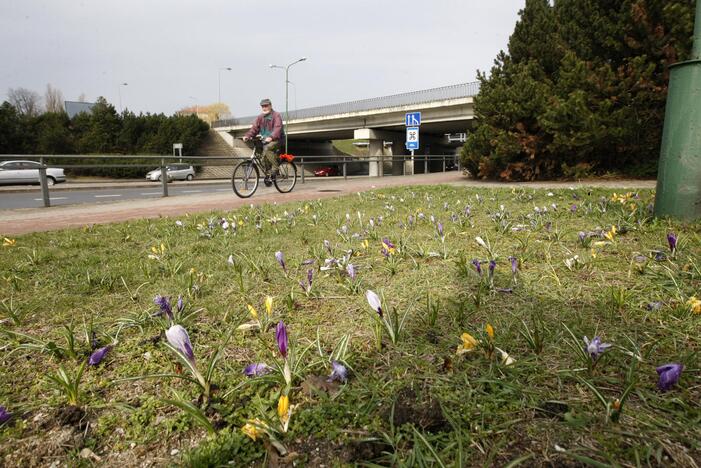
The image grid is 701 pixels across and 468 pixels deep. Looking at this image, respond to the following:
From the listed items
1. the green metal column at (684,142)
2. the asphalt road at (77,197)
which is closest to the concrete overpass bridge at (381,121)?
the asphalt road at (77,197)

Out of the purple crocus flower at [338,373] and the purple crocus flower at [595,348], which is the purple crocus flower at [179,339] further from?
the purple crocus flower at [595,348]

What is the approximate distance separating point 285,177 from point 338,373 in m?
9.79

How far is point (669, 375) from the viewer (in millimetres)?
1115

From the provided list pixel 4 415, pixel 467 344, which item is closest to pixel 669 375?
pixel 467 344

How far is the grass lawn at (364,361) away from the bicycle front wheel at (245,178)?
697cm

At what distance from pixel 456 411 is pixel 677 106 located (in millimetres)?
3476

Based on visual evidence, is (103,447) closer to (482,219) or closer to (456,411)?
(456,411)

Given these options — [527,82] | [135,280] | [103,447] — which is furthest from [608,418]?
[527,82]

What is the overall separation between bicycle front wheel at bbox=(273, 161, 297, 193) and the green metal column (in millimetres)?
8363

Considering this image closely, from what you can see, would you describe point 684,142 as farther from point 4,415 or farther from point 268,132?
point 268,132

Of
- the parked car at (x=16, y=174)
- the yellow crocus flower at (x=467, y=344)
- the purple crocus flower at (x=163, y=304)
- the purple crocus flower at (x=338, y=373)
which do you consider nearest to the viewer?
the purple crocus flower at (x=338, y=373)

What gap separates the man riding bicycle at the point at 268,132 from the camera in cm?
954

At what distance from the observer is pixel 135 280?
2.48 m

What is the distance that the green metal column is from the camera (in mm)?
3162
